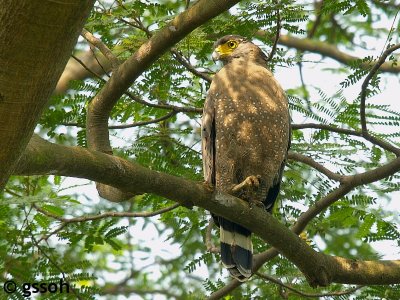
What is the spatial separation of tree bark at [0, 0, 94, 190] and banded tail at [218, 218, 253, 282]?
2545 mm

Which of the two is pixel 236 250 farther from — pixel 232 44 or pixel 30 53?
pixel 30 53

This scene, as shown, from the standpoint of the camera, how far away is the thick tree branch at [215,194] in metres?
2.98

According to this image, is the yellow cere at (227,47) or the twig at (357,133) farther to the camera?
the yellow cere at (227,47)

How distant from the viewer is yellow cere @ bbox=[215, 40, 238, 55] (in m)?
5.17

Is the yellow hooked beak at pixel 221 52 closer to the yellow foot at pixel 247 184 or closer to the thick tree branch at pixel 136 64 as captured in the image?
the yellow foot at pixel 247 184

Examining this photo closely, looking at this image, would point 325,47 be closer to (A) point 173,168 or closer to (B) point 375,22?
(B) point 375,22

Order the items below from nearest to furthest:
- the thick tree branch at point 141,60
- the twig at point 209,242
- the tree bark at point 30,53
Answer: the tree bark at point 30,53 → the thick tree branch at point 141,60 → the twig at point 209,242

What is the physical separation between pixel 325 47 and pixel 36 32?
6.63 metres

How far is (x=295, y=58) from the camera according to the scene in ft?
16.3

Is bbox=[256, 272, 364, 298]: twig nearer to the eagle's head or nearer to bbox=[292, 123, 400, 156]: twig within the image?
bbox=[292, 123, 400, 156]: twig

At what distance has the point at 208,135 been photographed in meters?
4.87

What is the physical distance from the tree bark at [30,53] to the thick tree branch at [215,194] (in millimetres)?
659

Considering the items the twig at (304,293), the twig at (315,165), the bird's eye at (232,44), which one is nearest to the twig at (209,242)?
the twig at (304,293)

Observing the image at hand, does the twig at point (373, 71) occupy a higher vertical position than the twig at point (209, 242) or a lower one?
higher
